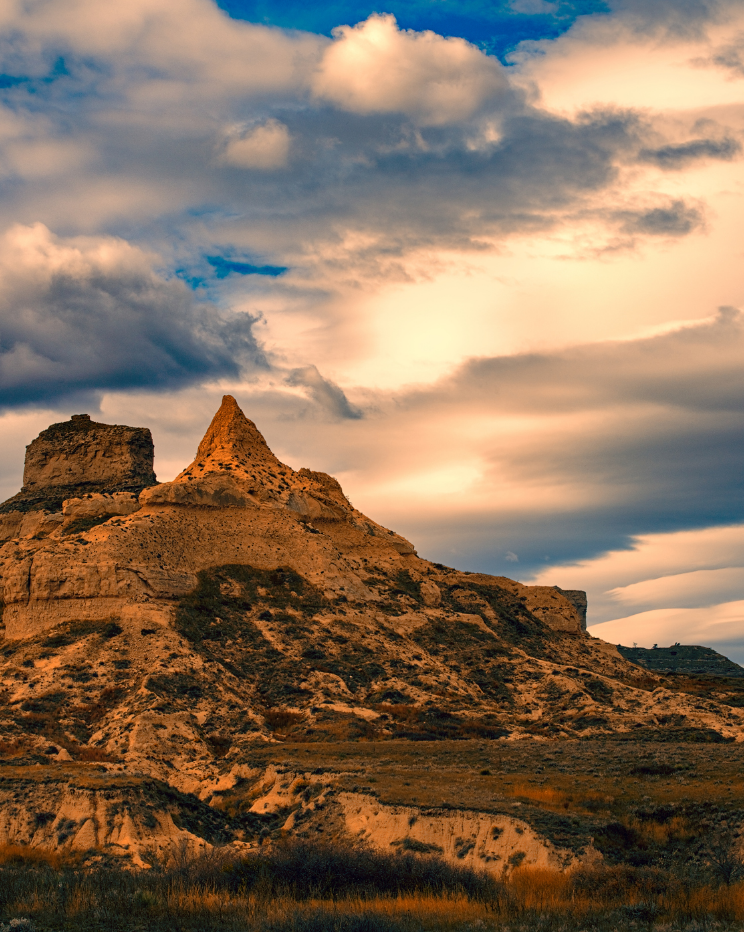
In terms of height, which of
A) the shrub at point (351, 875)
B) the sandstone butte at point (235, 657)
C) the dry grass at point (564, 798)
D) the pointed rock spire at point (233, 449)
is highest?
the pointed rock spire at point (233, 449)

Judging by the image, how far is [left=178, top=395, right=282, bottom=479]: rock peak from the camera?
77.1 m

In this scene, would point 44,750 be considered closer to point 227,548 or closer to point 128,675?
point 128,675

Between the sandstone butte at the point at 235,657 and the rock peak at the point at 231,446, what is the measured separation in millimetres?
212

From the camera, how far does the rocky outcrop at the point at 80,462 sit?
3270 inches

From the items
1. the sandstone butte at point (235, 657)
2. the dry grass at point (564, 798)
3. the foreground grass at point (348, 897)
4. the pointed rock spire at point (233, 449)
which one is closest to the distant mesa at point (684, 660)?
the sandstone butte at point (235, 657)

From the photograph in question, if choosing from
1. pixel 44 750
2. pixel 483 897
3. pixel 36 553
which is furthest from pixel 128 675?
pixel 483 897

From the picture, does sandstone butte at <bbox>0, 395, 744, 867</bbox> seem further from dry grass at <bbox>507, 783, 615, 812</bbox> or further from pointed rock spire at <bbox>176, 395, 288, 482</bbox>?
Answer: dry grass at <bbox>507, 783, 615, 812</bbox>

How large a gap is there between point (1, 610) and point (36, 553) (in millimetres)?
4531

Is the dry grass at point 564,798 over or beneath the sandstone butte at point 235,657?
beneath

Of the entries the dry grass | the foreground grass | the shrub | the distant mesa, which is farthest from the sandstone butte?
Result: the distant mesa

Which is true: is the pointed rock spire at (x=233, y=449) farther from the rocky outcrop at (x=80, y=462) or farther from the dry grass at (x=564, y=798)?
the dry grass at (x=564, y=798)

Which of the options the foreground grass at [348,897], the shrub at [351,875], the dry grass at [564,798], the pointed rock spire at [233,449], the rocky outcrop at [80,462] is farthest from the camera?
the rocky outcrop at [80,462]

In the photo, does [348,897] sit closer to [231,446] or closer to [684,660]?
[231,446]

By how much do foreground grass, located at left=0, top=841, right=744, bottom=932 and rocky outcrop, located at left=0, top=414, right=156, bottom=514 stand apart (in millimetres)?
56212
